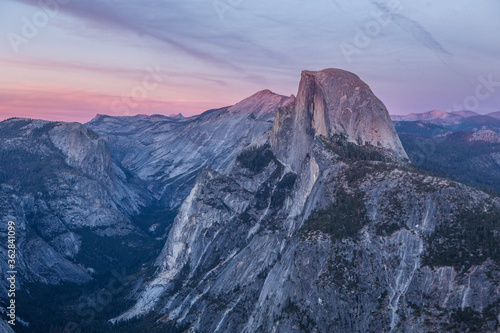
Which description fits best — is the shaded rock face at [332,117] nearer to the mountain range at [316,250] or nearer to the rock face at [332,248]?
the mountain range at [316,250]

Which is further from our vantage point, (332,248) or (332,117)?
(332,117)

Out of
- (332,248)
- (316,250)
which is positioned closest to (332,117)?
(316,250)

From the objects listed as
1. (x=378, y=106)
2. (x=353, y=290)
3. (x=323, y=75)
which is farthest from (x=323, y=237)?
(x=323, y=75)

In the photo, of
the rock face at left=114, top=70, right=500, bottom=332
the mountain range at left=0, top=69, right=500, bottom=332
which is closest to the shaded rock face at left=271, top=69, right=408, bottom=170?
the mountain range at left=0, top=69, right=500, bottom=332

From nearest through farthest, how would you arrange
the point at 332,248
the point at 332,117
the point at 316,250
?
1. the point at 332,248
2. the point at 316,250
3. the point at 332,117

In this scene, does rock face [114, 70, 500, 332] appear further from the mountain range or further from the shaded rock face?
the shaded rock face

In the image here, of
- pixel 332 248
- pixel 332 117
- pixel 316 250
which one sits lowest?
pixel 316 250

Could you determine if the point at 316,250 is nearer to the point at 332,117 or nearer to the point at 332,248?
the point at 332,248

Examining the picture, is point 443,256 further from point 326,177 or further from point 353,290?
point 326,177
